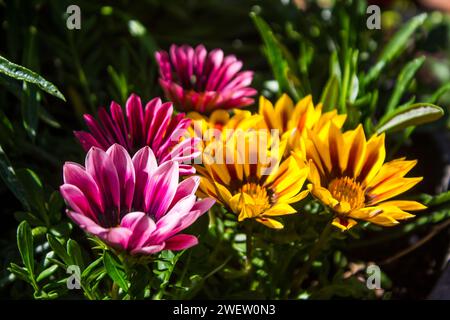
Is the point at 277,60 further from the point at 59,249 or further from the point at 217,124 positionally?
the point at 59,249

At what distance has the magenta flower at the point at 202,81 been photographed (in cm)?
95

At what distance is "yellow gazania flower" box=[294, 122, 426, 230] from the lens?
0.79m

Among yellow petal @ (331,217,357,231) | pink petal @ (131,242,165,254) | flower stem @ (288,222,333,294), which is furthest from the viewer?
flower stem @ (288,222,333,294)

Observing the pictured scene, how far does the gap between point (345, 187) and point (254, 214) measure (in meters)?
0.15

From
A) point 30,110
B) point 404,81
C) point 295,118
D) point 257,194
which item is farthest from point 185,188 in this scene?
point 404,81

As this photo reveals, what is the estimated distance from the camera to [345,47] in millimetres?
1173

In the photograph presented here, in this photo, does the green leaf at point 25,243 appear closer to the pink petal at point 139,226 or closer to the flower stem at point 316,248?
the pink petal at point 139,226

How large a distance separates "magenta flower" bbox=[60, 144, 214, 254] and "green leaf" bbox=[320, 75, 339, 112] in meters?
0.37

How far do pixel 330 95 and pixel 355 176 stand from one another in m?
0.21

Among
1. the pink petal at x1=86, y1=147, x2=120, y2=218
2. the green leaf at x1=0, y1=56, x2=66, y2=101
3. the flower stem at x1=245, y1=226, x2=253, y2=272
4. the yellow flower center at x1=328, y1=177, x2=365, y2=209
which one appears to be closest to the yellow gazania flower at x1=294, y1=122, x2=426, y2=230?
the yellow flower center at x1=328, y1=177, x2=365, y2=209

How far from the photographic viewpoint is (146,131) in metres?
0.87

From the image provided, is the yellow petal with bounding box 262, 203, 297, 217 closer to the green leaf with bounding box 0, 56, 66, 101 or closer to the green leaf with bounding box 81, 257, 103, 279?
the green leaf with bounding box 81, 257, 103, 279

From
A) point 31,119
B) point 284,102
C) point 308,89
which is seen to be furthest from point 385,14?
point 31,119

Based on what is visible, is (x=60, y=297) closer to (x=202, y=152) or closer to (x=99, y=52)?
(x=202, y=152)
